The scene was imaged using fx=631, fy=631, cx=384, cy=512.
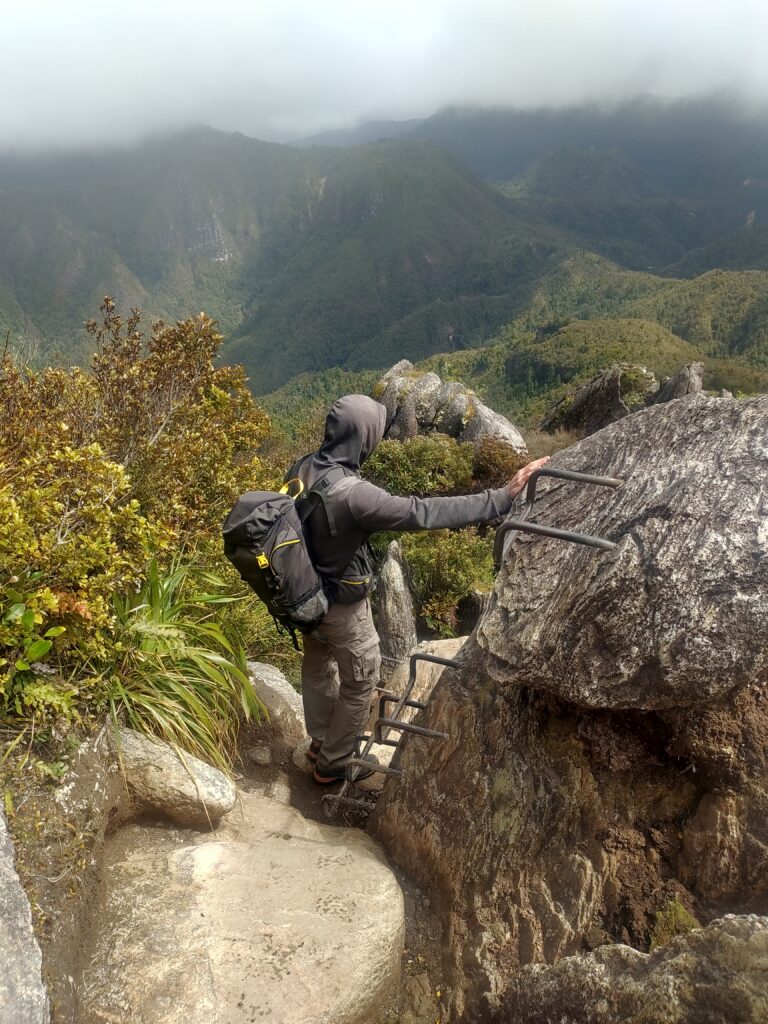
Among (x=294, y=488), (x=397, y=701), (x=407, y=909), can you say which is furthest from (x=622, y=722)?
(x=294, y=488)

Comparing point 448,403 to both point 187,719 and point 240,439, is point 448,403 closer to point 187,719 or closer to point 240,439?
point 240,439

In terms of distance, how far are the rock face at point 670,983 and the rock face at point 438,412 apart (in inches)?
840

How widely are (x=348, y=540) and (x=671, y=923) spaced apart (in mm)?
2940

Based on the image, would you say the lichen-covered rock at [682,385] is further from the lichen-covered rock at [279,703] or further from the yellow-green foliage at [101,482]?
the lichen-covered rock at [279,703]

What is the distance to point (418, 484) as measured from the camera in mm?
19953

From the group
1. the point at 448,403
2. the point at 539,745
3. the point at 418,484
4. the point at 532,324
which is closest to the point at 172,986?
the point at 539,745

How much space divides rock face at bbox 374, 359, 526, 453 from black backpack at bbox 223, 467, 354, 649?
64.7 ft

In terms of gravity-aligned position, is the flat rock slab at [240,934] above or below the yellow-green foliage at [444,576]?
above

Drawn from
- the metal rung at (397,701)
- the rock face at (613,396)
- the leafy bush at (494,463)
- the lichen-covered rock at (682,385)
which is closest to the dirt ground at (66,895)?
the metal rung at (397,701)

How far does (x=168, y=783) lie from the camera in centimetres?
439

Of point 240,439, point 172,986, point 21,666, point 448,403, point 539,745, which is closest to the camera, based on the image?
point 172,986

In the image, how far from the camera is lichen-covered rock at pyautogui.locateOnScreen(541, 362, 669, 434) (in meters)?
29.3

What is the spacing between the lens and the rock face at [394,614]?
41.2 feet

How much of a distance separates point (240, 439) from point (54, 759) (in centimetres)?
475
